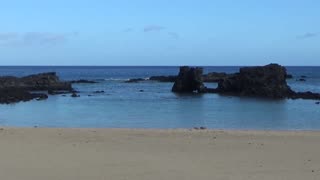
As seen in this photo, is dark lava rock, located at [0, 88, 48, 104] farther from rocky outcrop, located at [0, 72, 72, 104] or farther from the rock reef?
the rock reef

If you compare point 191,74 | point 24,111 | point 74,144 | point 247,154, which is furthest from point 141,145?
point 191,74

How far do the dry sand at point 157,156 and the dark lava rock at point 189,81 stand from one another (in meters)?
45.3

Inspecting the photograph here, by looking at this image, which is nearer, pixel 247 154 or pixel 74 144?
pixel 247 154

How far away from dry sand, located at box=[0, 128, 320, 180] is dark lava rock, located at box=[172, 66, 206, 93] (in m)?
45.3

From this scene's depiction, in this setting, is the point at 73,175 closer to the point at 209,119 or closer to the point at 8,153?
the point at 8,153

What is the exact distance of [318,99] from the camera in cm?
5119

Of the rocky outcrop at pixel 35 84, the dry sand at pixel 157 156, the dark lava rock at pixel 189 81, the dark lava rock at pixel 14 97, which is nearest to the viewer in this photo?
the dry sand at pixel 157 156

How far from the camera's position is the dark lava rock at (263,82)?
56812 mm

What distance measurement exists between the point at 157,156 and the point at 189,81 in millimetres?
52357

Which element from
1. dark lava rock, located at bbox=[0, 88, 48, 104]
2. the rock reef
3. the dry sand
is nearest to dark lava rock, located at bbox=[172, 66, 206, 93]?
the rock reef

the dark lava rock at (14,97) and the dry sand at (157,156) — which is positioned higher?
the dry sand at (157,156)

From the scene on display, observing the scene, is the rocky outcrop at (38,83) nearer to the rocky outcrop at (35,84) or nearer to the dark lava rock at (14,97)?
the rocky outcrop at (35,84)

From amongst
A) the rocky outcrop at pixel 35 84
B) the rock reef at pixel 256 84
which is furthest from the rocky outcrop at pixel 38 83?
the rock reef at pixel 256 84

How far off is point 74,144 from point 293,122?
1675 cm
